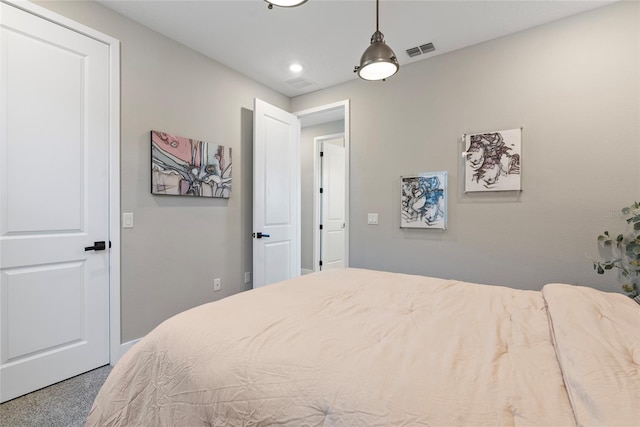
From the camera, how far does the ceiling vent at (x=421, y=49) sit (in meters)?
2.62

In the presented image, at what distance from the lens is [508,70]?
8.02 feet

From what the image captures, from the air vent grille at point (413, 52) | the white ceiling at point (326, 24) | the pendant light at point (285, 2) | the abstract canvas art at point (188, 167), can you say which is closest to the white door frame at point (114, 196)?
the abstract canvas art at point (188, 167)

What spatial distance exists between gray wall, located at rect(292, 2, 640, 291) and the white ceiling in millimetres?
199

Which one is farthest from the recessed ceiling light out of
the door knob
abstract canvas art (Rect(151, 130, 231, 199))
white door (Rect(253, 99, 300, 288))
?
the door knob

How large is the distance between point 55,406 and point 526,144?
3761 mm

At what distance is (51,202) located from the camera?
1.91 m

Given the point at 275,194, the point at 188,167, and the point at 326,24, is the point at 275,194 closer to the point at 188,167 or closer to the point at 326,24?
the point at 188,167

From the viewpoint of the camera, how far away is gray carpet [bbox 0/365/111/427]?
1.59 m

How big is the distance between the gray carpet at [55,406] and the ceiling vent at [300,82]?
10.6 ft

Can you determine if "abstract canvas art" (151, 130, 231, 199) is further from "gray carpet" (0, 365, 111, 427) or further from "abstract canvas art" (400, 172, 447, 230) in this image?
"abstract canvas art" (400, 172, 447, 230)

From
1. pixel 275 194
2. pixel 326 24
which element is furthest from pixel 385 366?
pixel 275 194

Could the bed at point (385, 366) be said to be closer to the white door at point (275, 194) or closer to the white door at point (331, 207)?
the white door at point (275, 194)

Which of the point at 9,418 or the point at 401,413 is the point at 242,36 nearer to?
the point at 401,413

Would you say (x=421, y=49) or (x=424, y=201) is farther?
(x=424, y=201)
